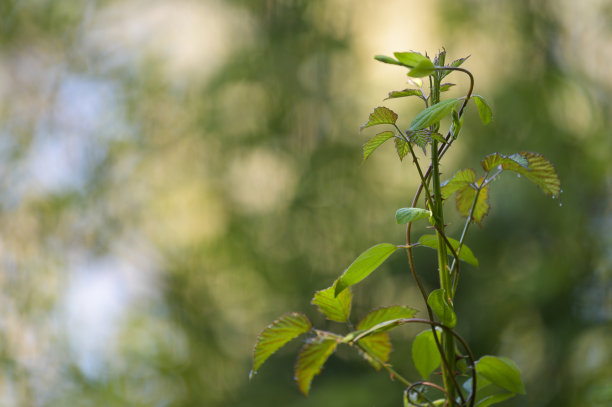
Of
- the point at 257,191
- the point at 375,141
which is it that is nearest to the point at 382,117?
the point at 375,141

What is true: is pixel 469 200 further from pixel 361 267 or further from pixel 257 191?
pixel 257 191

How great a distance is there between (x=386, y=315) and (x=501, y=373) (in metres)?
0.05

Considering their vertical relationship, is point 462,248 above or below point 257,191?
above

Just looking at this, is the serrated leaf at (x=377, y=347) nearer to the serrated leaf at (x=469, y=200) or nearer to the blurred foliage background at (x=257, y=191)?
the serrated leaf at (x=469, y=200)

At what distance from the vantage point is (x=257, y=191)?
159cm

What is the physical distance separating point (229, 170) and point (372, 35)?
59 centimetres

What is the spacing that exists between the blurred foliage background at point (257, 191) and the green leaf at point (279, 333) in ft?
4.05

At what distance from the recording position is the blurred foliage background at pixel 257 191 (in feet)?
4.79

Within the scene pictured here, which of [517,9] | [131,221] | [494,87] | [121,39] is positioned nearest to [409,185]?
[494,87]

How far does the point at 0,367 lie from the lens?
5.44ft

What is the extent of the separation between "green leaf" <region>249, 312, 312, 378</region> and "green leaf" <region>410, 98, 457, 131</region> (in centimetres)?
8

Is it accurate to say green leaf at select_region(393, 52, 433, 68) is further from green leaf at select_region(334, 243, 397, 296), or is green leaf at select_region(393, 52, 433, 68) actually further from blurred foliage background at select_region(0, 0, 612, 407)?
blurred foliage background at select_region(0, 0, 612, 407)

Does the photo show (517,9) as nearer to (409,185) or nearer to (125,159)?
(409,185)

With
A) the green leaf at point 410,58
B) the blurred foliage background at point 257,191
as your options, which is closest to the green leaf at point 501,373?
the green leaf at point 410,58
